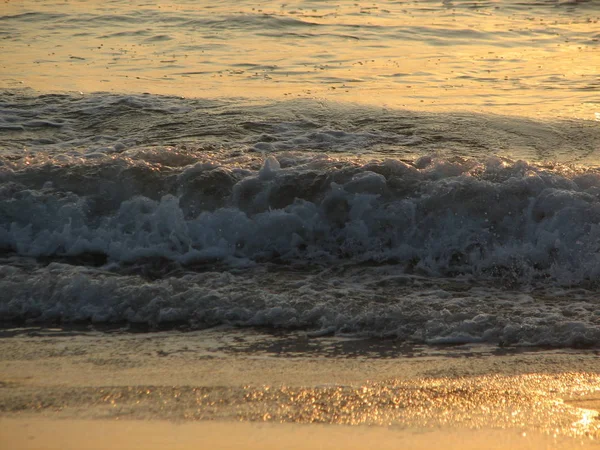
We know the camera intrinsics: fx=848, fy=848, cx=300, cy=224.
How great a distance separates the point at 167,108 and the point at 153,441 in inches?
238

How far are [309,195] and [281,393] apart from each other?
2561mm

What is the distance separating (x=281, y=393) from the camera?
11.3ft

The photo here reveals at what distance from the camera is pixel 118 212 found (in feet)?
18.9

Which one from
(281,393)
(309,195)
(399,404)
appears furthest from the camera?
(309,195)

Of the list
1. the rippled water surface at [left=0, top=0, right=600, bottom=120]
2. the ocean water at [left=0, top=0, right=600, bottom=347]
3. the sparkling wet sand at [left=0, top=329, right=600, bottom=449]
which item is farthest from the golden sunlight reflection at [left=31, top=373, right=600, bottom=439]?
the rippled water surface at [left=0, top=0, right=600, bottom=120]

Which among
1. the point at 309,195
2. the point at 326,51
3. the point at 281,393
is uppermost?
the point at 281,393

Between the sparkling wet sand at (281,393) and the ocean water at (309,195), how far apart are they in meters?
0.25

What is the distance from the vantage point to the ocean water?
4461 mm

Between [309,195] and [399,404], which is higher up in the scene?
[399,404]

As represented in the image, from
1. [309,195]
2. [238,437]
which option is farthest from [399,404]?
[309,195]

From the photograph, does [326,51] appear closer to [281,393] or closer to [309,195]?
[309,195]

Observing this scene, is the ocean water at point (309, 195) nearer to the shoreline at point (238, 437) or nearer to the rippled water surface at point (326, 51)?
the rippled water surface at point (326, 51)

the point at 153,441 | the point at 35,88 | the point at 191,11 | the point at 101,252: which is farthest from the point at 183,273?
the point at 191,11

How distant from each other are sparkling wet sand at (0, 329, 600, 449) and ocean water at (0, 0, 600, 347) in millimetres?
251
